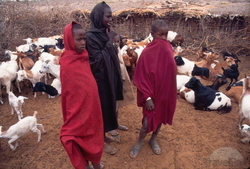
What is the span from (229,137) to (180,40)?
22.4ft

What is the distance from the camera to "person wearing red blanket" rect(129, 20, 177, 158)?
271cm

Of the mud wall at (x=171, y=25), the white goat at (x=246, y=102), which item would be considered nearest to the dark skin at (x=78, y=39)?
the white goat at (x=246, y=102)

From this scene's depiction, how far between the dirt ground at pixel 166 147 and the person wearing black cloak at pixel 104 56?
0.96 metres

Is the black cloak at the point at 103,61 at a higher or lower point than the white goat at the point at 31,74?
higher

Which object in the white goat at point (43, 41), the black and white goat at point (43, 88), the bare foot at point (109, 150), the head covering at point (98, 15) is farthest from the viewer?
the white goat at point (43, 41)

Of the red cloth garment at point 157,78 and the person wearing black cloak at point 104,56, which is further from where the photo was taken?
the red cloth garment at point 157,78

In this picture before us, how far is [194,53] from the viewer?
10.6 meters

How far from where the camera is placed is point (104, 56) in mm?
2629

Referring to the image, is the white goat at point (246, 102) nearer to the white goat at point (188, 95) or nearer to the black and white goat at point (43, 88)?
the white goat at point (188, 95)

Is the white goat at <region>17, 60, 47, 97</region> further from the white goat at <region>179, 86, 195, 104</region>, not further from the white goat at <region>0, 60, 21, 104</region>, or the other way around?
the white goat at <region>179, 86, 195, 104</region>

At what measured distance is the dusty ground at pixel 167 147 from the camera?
324 centimetres

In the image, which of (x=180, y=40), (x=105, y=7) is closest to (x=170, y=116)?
(x=105, y=7)

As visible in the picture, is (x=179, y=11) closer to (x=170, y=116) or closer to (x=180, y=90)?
(x=180, y=90)

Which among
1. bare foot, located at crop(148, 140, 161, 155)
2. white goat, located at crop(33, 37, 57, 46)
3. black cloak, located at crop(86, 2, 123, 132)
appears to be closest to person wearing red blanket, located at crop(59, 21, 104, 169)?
black cloak, located at crop(86, 2, 123, 132)
